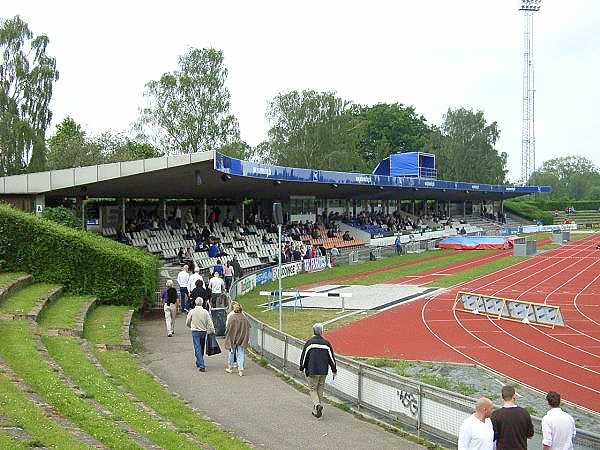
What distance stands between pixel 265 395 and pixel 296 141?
5673 cm

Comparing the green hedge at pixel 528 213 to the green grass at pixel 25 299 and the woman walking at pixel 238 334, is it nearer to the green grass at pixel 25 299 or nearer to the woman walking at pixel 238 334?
the green grass at pixel 25 299

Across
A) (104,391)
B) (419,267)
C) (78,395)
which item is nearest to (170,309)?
(104,391)

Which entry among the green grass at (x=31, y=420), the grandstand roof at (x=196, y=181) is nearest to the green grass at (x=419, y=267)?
the grandstand roof at (x=196, y=181)

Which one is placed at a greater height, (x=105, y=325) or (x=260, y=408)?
(x=105, y=325)

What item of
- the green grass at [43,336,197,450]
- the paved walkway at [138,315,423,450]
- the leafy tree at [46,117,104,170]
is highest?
the leafy tree at [46,117,104,170]

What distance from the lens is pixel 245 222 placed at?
150 feet

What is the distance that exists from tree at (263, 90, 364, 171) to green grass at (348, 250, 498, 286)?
20153 mm

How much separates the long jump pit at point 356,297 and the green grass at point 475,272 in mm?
2006

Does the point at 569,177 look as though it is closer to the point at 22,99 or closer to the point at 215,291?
the point at 22,99

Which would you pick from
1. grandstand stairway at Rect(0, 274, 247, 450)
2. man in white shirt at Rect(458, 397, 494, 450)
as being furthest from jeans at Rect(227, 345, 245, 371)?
man in white shirt at Rect(458, 397, 494, 450)

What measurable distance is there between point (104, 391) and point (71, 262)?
9870 millimetres

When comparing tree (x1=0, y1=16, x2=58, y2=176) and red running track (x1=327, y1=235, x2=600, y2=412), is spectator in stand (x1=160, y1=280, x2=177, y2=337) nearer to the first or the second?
red running track (x1=327, y1=235, x2=600, y2=412)

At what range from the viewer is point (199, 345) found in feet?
44.8

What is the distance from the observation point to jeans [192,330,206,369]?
13.6 m
